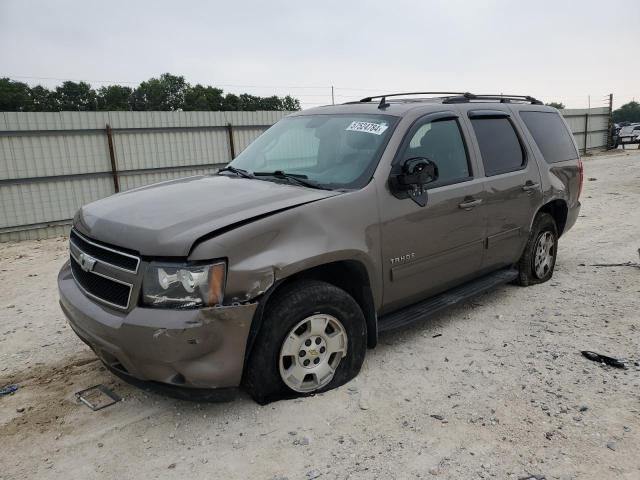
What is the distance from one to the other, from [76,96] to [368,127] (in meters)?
75.7

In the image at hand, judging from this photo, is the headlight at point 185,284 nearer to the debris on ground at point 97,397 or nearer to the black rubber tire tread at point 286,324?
the black rubber tire tread at point 286,324

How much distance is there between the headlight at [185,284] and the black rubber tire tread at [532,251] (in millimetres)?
3602

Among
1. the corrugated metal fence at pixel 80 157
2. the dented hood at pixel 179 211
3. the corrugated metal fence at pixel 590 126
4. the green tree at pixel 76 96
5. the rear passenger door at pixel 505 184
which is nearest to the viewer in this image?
the dented hood at pixel 179 211

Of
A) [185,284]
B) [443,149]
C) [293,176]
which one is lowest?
[185,284]

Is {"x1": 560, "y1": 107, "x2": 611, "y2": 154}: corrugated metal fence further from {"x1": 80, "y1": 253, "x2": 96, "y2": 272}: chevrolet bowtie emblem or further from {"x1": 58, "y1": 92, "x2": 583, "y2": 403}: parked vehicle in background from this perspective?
{"x1": 80, "y1": 253, "x2": 96, "y2": 272}: chevrolet bowtie emblem

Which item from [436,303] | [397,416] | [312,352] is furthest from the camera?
[436,303]

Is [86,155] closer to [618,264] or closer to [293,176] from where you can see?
[293,176]

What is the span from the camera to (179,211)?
3064mm

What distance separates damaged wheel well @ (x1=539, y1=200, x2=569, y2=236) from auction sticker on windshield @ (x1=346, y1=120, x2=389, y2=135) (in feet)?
8.48

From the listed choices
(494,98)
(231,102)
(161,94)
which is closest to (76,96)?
(161,94)

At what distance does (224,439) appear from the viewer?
9.52 feet

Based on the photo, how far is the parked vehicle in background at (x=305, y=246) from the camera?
8.98 ft

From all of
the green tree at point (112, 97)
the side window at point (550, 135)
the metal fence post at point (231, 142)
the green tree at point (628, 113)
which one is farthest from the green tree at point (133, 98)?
the green tree at point (628, 113)

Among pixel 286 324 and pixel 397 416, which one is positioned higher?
pixel 286 324
